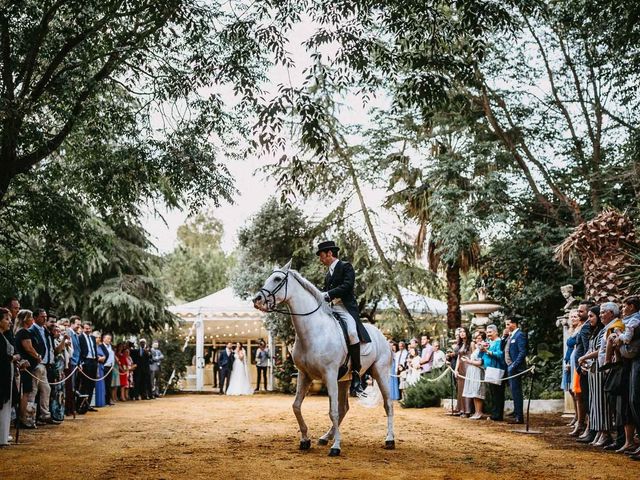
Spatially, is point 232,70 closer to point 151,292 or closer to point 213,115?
point 213,115

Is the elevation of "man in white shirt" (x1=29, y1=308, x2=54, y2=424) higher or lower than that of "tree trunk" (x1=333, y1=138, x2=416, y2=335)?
lower

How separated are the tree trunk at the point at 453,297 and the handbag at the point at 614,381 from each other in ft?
48.9

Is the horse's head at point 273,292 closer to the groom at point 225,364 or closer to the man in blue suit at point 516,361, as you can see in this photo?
the man in blue suit at point 516,361

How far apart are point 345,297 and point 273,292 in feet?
4.38

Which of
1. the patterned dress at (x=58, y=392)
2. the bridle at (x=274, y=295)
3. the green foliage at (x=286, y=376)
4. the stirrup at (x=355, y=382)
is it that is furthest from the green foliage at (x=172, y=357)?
the bridle at (x=274, y=295)

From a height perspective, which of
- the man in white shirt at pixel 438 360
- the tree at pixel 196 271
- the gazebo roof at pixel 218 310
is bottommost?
the man in white shirt at pixel 438 360

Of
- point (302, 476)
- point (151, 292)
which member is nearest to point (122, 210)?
Result: point (302, 476)

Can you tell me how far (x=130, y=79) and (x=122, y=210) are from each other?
104 inches

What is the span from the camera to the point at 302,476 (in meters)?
7.62

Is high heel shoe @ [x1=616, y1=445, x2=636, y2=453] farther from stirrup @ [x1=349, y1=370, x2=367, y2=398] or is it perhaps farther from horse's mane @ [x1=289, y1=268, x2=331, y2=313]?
horse's mane @ [x1=289, y1=268, x2=331, y2=313]

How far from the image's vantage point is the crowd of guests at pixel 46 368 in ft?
35.9

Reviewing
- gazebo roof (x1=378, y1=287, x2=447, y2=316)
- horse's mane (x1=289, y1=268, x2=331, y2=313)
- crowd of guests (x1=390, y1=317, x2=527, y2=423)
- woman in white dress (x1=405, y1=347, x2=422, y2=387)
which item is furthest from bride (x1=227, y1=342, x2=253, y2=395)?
horse's mane (x1=289, y1=268, x2=331, y2=313)

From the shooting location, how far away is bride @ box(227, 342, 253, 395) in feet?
104

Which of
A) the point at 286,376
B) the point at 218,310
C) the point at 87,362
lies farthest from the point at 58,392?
the point at 218,310
